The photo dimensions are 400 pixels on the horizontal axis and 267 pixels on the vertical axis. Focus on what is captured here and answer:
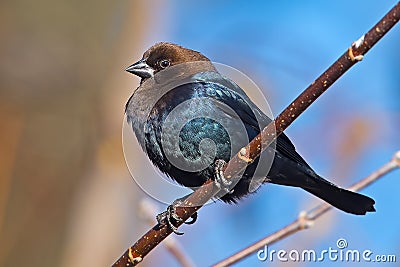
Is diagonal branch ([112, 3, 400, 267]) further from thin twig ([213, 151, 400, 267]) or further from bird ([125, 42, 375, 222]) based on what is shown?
bird ([125, 42, 375, 222])

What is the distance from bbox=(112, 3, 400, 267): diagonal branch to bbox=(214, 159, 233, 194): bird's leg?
0.30 feet

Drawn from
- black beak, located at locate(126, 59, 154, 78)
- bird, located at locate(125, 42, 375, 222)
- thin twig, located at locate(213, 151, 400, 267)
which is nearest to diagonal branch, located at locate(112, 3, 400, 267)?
thin twig, located at locate(213, 151, 400, 267)

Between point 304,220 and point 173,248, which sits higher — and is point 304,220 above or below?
below

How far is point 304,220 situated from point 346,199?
1366 mm

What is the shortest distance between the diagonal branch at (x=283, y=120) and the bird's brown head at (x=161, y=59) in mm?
1031

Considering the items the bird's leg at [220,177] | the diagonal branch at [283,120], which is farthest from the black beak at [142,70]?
the diagonal branch at [283,120]

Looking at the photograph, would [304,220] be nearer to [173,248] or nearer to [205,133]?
[173,248]

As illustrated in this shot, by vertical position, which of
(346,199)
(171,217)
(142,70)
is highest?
(142,70)

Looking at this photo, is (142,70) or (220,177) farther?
(142,70)

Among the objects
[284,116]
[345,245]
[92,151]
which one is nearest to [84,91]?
[92,151]

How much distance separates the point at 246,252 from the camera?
207 cm

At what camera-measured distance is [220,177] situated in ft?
9.08

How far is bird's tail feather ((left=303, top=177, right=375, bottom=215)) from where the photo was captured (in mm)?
3293

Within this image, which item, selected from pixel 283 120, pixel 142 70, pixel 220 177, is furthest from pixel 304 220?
pixel 142 70
